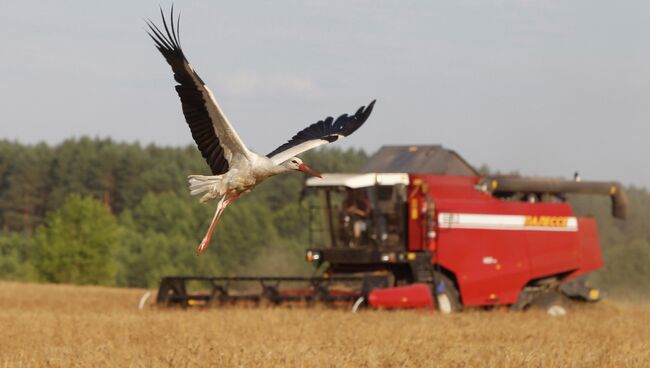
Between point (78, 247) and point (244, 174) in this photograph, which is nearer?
point (244, 174)

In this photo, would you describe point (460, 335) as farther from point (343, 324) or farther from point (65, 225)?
point (65, 225)

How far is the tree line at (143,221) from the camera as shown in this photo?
5041cm

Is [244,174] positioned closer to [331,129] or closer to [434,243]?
[331,129]

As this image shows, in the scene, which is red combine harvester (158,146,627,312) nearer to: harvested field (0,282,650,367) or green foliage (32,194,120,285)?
harvested field (0,282,650,367)

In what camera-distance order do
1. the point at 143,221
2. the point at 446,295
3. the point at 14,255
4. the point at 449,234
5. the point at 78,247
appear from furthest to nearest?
1. the point at 143,221
2. the point at 14,255
3. the point at 78,247
4. the point at 449,234
5. the point at 446,295

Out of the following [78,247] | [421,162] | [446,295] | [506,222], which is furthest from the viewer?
[78,247]

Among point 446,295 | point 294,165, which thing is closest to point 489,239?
point 446,295

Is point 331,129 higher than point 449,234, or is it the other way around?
point 331,129

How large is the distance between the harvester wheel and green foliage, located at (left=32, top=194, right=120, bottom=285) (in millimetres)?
40380

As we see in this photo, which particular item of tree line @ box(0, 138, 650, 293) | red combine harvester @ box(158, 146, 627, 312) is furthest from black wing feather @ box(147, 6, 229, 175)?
tree line @ box(0, 138, 650, 293)

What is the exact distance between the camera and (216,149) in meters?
13.6

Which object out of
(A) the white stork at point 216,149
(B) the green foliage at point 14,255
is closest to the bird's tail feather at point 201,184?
(A) the white stork at point 216,149

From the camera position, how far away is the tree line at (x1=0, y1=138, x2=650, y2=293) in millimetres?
50409

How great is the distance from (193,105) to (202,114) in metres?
0.14
